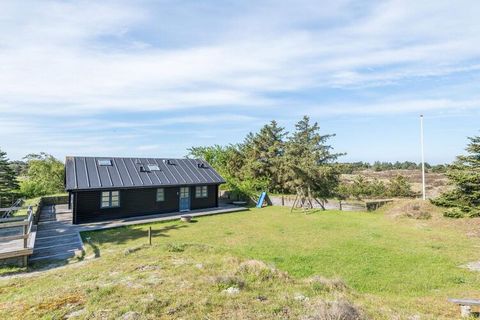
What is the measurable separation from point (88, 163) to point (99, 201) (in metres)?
3.10

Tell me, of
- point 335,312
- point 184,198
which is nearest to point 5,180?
point 184,198

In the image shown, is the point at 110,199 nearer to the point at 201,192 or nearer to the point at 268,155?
the point at 201,192

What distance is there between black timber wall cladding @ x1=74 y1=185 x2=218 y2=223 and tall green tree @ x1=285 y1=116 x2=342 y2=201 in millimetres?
7281

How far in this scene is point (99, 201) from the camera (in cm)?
1769

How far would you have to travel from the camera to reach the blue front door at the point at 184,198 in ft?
69.7

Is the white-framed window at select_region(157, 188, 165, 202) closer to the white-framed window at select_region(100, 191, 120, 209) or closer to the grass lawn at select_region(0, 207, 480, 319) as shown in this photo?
the white-framed window at select_region(100, 191, 120, 209)

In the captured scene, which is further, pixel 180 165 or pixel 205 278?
pixel 180 165

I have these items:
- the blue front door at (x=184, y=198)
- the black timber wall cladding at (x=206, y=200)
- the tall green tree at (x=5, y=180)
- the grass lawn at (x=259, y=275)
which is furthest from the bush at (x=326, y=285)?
the tall green tree at (x=5, y=180)

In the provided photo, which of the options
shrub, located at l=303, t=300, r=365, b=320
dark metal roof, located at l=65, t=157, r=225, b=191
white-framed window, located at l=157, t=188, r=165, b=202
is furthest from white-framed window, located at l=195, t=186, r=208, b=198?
shrub, located at l=303, t=300, r=365, b=320

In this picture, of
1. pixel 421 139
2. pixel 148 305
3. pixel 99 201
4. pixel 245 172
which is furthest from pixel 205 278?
pixel 245 172

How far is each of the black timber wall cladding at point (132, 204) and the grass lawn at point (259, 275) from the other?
305 centimetres

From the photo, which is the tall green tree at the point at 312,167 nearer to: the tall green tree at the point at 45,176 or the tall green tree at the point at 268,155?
the tall green tree at the point at 268,155

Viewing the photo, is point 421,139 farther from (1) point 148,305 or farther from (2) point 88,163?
(2) point 88,163

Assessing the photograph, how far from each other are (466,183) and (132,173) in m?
21.0
